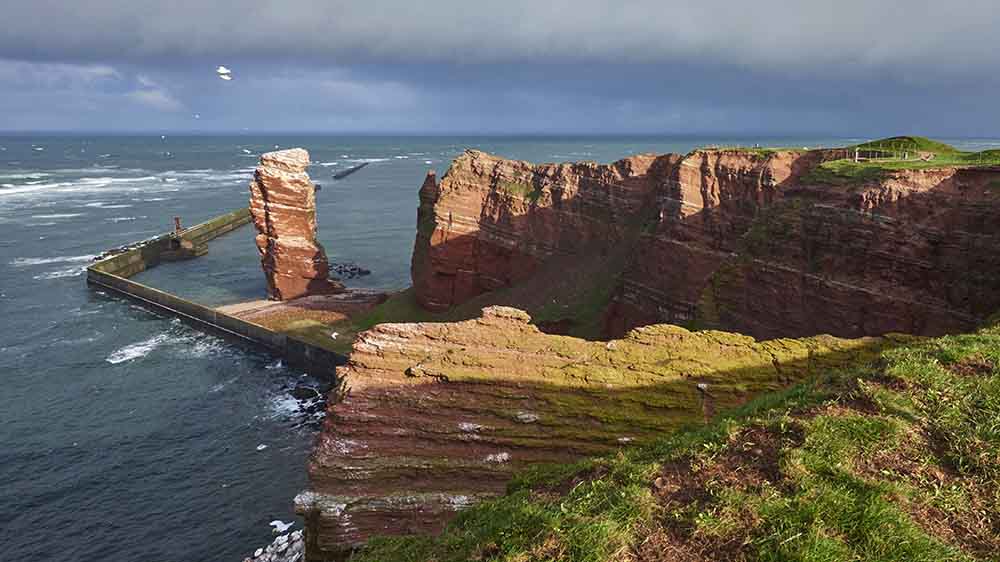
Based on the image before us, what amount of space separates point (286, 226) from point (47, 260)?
41.5 meters

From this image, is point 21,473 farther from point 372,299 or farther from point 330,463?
point 372,299

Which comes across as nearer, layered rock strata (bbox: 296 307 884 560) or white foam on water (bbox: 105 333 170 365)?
layered rock strata (bbox: 296 307 884 560)

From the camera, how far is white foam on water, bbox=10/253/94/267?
262ft

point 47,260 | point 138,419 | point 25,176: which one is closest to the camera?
point 138,419

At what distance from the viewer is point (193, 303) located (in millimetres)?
61812

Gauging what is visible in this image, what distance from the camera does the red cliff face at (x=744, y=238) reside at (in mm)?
26141

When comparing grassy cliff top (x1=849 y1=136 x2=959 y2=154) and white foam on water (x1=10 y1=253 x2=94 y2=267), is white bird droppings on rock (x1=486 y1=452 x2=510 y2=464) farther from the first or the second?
white foam on water (x1=10 y1=253 x2=94 y2=267)

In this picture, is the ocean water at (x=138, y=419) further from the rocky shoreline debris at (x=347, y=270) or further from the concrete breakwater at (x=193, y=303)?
the rocky shoreline debris at (x=347, y=270)

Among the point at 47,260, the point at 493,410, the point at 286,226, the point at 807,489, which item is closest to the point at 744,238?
the point at 493,410

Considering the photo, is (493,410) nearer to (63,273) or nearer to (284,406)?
(284,406)

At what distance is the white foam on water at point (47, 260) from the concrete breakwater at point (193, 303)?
199 inches

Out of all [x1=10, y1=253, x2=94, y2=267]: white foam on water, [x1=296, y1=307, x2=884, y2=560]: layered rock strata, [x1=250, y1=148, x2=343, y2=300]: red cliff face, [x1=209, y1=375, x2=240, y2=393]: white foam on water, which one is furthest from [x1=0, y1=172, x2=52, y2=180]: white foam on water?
[x1=296, y1=307, x2=884, y2=560]: layered rock strata

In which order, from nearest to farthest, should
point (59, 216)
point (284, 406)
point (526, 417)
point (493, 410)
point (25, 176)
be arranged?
point (526, 417) → point (493, 410) → point (284, 406) → point (59, 216) → point (25, 176)

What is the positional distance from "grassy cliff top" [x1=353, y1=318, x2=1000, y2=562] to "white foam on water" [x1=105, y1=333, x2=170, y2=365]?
47421 mm
